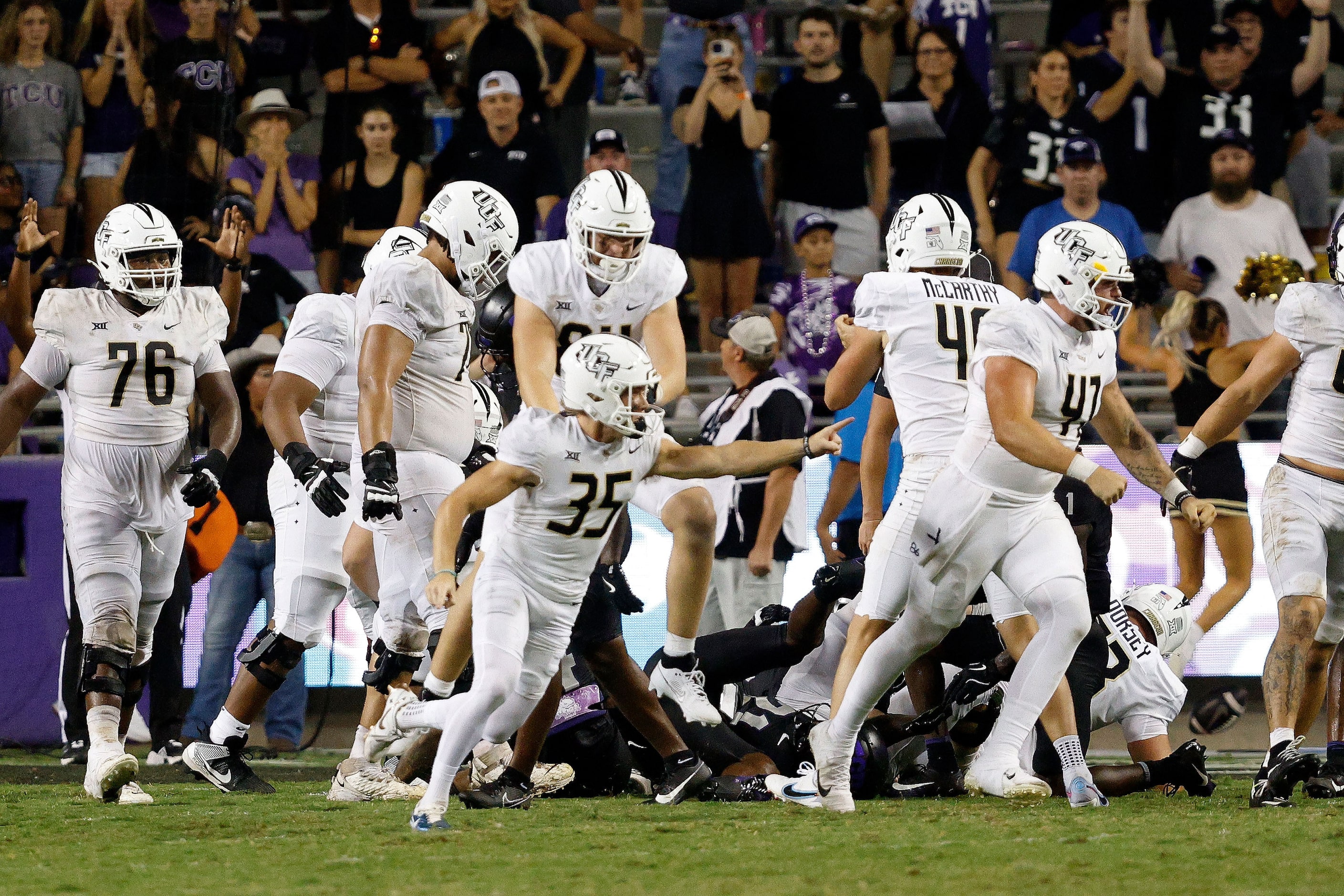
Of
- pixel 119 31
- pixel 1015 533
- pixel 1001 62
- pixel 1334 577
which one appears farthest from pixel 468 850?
pixel 1001 62

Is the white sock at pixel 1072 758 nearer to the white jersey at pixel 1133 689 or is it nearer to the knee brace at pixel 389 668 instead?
the white jersey at pixel 1133 689

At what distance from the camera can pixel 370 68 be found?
425 inches

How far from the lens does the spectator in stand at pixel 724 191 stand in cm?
1000

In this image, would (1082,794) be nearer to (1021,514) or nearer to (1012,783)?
(1012,783)

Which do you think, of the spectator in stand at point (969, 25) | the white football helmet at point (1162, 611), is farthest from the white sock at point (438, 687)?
the spectator in stand at point (969, 25)

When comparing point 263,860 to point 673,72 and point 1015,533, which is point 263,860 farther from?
point 673,72

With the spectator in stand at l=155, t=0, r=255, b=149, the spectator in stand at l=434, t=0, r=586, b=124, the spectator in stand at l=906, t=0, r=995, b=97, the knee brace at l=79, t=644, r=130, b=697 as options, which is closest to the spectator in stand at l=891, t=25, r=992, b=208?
the spectator in stand at l=906, t=0, r=995, b=97

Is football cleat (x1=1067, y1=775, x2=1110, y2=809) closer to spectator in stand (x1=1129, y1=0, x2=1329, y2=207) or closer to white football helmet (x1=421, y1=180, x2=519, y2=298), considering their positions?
white football helmet (x1=421, y1=180, x2=519, y2=298)

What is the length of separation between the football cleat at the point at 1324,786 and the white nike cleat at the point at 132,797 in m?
4.14

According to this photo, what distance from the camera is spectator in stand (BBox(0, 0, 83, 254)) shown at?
10.3m

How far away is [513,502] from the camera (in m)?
5.35

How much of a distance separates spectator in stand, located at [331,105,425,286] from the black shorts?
4.65 meters

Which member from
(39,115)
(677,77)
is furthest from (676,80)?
(39,115)

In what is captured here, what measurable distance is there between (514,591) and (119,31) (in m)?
6.73
